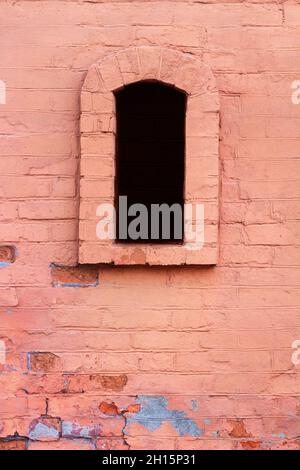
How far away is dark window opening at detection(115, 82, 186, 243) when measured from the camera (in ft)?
10.4

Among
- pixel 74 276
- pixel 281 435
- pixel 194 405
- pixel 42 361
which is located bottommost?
pixel 281 435

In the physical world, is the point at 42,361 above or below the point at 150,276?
below

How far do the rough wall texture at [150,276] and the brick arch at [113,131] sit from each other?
0.27ft

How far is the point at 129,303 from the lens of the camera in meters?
3.10

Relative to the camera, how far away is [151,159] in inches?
131

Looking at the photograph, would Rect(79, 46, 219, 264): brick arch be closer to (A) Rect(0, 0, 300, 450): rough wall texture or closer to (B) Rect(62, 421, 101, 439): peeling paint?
(A) Rect(0, 0, 300, 450): rough wall texture

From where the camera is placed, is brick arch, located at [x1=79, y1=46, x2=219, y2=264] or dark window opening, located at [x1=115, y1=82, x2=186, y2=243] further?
dark window opening, located at [x1=115, y1=82, x2=186, y2=243]

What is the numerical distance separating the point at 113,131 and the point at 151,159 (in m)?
0.37

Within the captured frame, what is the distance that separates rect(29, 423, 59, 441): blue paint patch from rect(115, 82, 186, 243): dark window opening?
43.7 inches

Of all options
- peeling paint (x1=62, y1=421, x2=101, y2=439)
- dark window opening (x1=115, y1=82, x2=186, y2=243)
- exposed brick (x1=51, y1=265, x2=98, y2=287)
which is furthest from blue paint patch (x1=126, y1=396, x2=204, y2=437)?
dark window opening (x1=115, y1=82, x2=186, y2=243)

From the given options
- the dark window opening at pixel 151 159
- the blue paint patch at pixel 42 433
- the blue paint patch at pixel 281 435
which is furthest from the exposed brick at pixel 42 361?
the blue paint patch at pixel 281 435

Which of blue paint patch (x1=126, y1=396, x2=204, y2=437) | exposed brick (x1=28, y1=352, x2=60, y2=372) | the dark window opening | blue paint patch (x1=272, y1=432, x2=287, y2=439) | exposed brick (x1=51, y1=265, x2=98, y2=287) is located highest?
the dark window opening

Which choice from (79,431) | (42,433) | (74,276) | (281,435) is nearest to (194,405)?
(281,435)

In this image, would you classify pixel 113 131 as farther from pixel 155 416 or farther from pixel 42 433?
pixel 42 433
